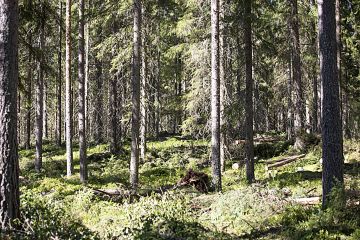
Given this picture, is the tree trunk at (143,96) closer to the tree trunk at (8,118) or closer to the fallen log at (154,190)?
the fallen log at (154,190)

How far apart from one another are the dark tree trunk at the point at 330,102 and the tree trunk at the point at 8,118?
268 inches

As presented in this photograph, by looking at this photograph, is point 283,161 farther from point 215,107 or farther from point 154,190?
point 154,190

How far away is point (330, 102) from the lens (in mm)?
9609

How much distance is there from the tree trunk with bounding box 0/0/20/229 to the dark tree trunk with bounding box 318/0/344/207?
22.3ft

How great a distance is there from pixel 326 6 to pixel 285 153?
1411 cm

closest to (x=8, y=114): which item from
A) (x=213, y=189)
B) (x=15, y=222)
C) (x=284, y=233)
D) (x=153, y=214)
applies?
(x=15, y=222)

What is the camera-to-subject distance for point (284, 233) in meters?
8.62

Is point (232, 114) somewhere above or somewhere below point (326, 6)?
below

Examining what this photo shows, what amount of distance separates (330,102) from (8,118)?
23.1 ft

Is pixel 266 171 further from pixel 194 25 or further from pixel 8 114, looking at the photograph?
pixel 8 114

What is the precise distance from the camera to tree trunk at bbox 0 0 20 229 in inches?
304

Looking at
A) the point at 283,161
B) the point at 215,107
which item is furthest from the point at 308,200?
the point at 283,161

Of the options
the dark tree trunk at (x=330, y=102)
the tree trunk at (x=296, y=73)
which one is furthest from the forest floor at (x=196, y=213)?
the tree trunk at (x=296, y=73)

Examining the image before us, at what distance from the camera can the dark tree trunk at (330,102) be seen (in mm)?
9586
